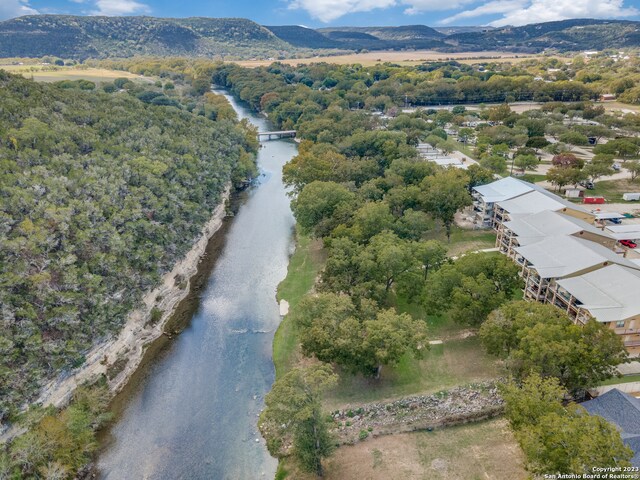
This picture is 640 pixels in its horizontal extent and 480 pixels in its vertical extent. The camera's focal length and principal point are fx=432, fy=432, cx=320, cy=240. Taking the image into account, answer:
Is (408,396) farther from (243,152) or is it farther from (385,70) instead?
(385,70)

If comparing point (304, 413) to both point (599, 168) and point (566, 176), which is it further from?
point (599, 168)

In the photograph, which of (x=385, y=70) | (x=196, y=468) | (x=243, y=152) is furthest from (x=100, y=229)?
(x=385, y=70)

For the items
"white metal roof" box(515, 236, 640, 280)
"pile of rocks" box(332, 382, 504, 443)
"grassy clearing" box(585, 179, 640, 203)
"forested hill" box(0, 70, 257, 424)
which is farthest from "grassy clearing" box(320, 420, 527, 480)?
"grassy clearing" box(585, 179, 640, 203)

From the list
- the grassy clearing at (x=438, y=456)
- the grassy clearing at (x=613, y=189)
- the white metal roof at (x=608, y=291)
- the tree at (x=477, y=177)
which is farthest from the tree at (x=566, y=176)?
the grassy clearing at (x=438, y=456)

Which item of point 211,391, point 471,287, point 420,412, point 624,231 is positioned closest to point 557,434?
point 420,412

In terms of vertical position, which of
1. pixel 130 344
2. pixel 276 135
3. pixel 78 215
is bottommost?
pixel 130 344
